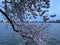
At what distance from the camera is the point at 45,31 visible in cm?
1184

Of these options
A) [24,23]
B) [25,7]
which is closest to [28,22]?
[24,23]

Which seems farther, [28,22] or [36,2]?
[28,22]

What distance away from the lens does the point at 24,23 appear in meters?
11.0

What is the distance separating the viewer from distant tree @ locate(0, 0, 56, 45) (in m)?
10.0

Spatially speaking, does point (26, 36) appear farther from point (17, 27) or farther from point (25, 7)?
point (25, 7)

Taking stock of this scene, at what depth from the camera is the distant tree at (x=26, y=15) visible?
1000cm

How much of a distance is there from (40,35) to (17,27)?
4.27 feet

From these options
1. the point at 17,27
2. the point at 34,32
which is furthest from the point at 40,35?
the point at 17,27

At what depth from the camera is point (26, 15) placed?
35.2 feet

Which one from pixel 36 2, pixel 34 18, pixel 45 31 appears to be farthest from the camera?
pixel 45 31

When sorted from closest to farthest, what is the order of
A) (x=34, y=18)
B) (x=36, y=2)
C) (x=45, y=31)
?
(x=36, y=2) < (x=34, y=18) < (x=45, y=31)

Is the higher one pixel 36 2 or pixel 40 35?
pixel 36 2

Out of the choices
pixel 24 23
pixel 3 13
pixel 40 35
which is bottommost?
pixel 40 35

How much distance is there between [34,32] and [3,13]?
6.55ft
